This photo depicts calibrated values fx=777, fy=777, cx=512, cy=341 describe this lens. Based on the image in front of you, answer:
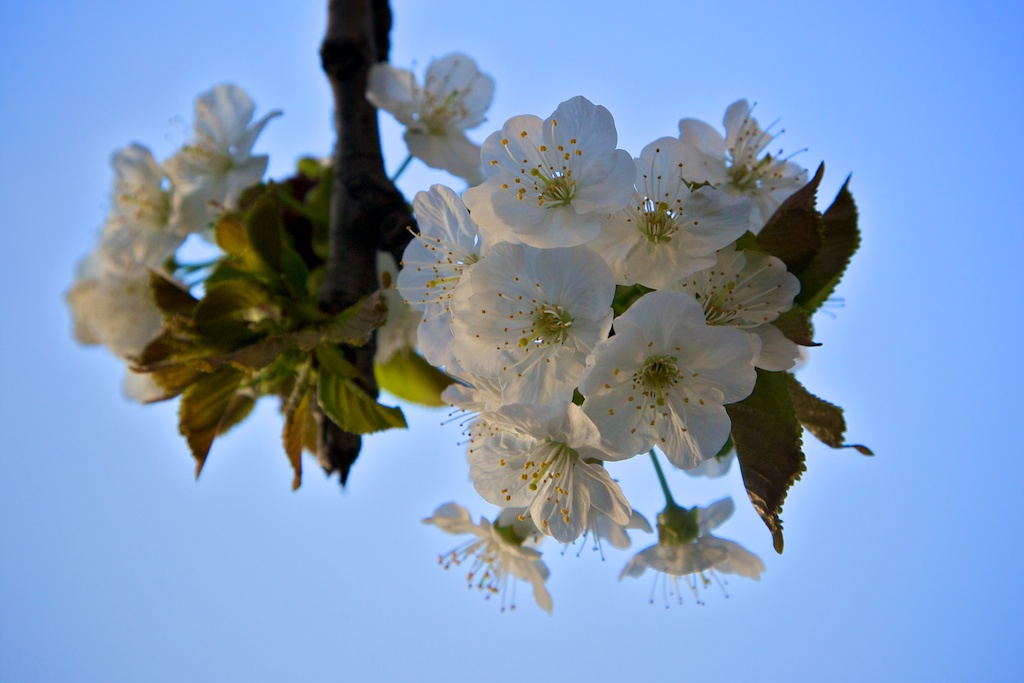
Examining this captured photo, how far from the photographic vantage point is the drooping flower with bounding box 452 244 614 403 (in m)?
0.90

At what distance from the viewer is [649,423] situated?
0.93 meters

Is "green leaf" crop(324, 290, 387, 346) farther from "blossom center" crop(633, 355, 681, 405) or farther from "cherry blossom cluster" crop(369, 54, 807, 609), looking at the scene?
"blossom center" crop(633, 355, 681, 405)

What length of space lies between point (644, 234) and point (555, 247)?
119mm

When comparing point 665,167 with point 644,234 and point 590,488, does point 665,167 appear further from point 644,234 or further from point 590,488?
point 590,488

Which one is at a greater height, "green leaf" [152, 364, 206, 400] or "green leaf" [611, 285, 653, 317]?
"green leaf" [152, 364, 206, 400]

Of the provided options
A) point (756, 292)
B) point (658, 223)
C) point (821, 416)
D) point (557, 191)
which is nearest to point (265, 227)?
point (557, 191)

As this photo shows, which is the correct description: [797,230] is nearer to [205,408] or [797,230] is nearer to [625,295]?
[625,295]

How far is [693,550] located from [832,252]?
1.67ft

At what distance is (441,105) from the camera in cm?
171

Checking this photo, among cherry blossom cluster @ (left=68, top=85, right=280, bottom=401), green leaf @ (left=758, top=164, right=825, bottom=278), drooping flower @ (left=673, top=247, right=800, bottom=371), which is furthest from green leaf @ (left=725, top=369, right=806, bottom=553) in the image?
cherry blossom cluster @ (left=68, top=85, right=280, bottom=401)

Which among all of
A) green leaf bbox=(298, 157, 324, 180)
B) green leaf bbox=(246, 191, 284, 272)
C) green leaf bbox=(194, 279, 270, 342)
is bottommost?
green leaf bbox=(194, 279, 270, 342)

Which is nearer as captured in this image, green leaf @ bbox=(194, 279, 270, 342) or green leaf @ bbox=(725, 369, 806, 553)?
green leaf @ bbox=(725, 369, 806, 553)

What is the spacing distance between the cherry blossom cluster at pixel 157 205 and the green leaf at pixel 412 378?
1.51 ft

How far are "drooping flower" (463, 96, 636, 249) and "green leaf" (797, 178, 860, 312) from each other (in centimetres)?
29
